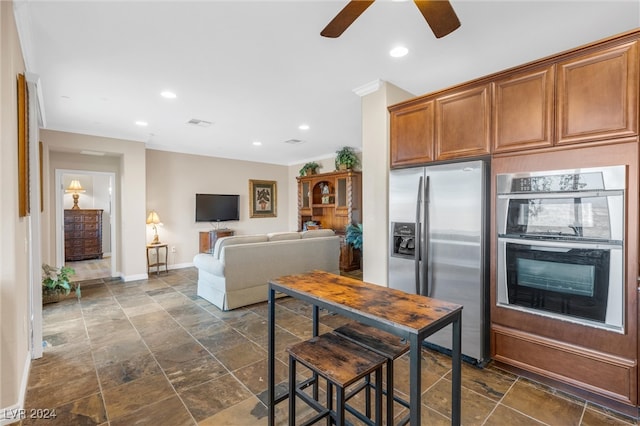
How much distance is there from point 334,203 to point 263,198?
2.25 meters

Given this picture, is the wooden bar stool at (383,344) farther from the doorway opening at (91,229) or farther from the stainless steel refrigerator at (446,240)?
the doorway opening at (91,229)

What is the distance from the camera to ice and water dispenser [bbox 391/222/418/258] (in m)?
2.86

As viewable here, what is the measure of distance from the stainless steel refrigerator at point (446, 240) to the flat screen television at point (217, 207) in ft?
17.2

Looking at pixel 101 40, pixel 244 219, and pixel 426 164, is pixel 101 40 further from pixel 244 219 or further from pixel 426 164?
pixel 244 219

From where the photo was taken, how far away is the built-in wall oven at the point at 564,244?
192 centimetres

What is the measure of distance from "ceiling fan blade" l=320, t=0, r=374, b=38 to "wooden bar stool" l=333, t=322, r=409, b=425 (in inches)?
69.5

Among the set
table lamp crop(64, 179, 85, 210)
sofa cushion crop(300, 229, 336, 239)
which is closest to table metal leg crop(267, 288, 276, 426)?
sofa cushion crop(300, 229, 336, 239)

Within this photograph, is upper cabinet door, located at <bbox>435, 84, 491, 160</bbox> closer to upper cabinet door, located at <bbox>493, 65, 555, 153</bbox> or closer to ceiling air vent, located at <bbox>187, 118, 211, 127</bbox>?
upper cabinet door, located at <bbox>493, 65, 555, 153</bbox>

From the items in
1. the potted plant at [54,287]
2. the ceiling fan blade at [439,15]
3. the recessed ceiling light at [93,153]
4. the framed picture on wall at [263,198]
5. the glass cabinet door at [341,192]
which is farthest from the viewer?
the framed picture on wall at [263,198]

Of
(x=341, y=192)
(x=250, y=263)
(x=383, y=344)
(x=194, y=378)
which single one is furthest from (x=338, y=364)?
(x=341, y=192)

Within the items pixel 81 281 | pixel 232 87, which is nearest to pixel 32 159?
pixel 232 87

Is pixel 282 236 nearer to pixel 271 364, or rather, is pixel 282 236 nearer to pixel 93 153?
pixel 271 364

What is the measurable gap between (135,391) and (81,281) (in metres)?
4.48

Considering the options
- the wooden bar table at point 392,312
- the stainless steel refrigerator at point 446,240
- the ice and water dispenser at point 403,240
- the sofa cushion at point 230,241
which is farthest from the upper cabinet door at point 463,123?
the sofa cushion at point 230,241
